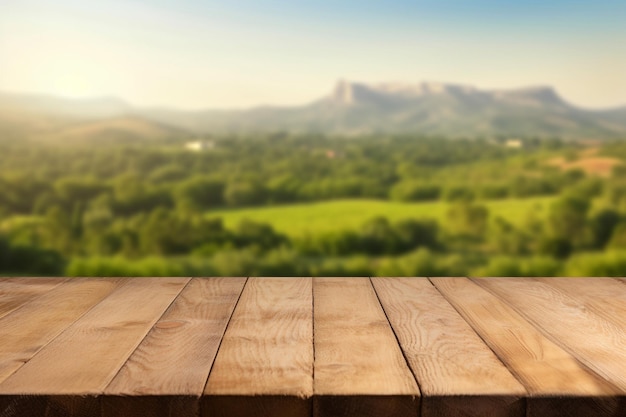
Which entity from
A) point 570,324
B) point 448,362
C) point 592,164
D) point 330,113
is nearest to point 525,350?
point 448,362

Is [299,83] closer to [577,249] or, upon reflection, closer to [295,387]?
[577,249]

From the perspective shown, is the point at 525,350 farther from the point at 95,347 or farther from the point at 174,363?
the point at 95,347

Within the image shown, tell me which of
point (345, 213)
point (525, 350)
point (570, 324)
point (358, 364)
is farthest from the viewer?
point (345, 213)

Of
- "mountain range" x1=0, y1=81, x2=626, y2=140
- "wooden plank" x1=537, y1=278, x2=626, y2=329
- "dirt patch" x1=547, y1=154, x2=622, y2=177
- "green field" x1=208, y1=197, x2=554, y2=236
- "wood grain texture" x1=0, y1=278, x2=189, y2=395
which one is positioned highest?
"mountain range" x1=0, y1=81, x2=626, y2=140

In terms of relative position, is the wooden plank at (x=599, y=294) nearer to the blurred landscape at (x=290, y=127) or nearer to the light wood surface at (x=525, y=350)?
the light wood surface at (x=525, y=350)

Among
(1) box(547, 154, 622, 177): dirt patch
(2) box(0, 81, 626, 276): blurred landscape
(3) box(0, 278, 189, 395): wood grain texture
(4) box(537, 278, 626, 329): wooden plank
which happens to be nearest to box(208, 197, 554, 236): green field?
(2) box(0, 81, 626, 276): blurred landscape

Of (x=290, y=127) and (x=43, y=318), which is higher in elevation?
(x=290, y=127)

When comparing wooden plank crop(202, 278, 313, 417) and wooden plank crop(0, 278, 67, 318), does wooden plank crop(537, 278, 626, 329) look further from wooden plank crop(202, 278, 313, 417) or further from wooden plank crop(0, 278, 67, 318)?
wooden plank crop(0, 278, 67, 318)

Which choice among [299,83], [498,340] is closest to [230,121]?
[299,83]
